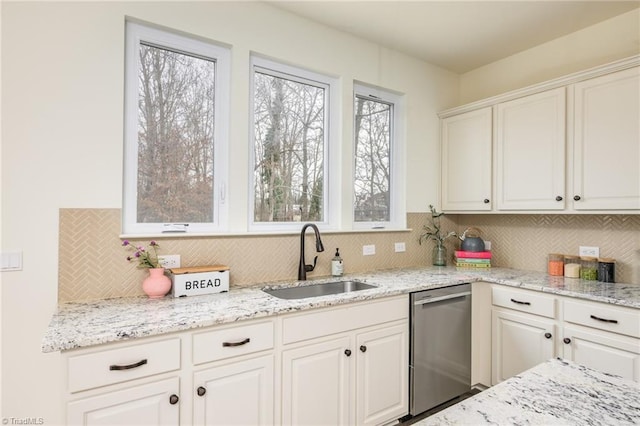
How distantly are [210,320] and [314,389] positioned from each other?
0.72m

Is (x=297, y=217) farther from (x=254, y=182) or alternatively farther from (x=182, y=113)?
(x=182, y=113)

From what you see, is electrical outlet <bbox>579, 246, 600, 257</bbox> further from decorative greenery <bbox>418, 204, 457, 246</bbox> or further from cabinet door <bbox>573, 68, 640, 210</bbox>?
decorative greenery <bbox>418, 204, 457, 246</bbox>

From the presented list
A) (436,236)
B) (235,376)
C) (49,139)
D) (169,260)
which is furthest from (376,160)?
(49,139)

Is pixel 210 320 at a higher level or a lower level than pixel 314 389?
higher

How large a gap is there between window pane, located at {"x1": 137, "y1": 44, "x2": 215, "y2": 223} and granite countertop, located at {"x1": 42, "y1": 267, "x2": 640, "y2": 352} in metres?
0.57

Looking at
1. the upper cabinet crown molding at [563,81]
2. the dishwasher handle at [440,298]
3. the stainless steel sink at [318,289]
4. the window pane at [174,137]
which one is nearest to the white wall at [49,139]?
the window pane at [174,137]

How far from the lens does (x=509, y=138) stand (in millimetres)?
2859

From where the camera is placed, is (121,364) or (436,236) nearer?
(121,364)

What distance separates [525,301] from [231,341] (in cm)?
197

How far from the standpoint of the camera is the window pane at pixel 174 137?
211 cm

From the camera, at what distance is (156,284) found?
1.89 metres

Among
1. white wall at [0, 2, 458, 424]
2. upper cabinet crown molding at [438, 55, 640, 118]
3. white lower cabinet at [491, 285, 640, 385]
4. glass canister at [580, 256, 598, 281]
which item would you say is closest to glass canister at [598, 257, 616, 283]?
glass canister at [580, 256, 598, 281]

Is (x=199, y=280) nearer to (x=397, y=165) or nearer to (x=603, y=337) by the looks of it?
(x=397, y=165)

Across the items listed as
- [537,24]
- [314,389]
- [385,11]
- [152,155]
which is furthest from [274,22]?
[314,389]
